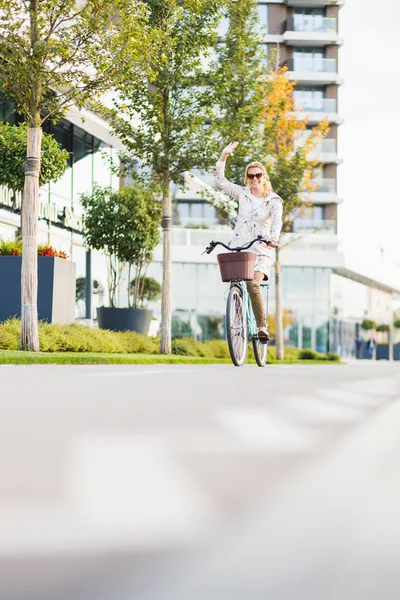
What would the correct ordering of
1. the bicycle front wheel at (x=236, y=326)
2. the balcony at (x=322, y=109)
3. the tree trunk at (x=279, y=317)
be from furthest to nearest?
the balcony at (x=322, y=109) → the tree trunk at (x=279, y=317) → the bicycle front wheel at (x=236, y=326)

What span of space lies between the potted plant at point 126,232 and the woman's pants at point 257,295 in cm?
1725

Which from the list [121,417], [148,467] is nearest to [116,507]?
[148,467]

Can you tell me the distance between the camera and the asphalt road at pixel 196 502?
2.67 m

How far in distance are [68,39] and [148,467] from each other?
1320cm

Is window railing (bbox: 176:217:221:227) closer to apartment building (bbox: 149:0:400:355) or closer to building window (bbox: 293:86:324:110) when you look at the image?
apartment building (bbox: 149:0:400:355)

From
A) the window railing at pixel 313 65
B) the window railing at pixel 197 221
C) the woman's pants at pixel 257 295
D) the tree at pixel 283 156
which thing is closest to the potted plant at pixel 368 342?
the window railing at pixel 197 221

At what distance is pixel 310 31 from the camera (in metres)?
68.4

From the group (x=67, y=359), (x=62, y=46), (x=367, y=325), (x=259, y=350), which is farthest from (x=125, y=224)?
(x=367, y=325)

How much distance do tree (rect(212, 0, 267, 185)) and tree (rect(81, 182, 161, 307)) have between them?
3.16m

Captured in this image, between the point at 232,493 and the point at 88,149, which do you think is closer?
the point at 232,493

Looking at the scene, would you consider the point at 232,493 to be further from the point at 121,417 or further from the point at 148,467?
the point at 121,417

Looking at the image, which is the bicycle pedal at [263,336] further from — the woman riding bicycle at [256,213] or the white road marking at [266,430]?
the white road marking at [266,430]

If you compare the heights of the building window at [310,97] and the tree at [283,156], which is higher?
the building window at [310,97]

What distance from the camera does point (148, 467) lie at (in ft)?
13.7
